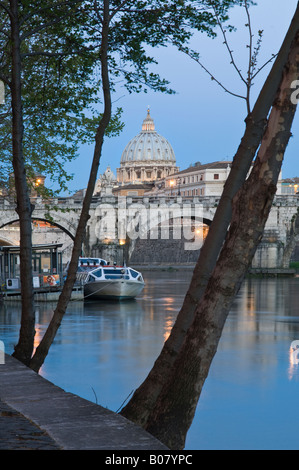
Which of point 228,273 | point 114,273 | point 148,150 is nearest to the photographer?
point 228,273

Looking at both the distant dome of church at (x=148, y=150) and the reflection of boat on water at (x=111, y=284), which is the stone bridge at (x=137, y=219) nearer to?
the reflection of boat on water at (x=111, y=284)

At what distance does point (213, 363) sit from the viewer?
15.3m

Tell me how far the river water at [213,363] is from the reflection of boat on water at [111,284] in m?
1.39

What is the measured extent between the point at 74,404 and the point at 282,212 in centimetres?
6087

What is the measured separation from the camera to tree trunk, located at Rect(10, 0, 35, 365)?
856 cm

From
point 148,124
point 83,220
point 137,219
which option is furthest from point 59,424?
point 148,124

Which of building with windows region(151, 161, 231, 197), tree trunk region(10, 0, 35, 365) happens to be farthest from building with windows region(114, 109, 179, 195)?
tree trunk region(10, 0, 35, 365)

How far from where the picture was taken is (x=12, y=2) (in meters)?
8.55

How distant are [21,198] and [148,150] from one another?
16936 centimetres

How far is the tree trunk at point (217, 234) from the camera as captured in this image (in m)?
5.38

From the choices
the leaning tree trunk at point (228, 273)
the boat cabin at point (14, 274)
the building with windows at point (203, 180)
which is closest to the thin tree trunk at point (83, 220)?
the leaning tree trunk at point (228, 273)

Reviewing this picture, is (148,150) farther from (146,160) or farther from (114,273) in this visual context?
(114,273)

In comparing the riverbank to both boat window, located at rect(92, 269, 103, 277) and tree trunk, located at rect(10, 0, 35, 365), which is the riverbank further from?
boat window, located at rect(92, 269, 103, 277)
